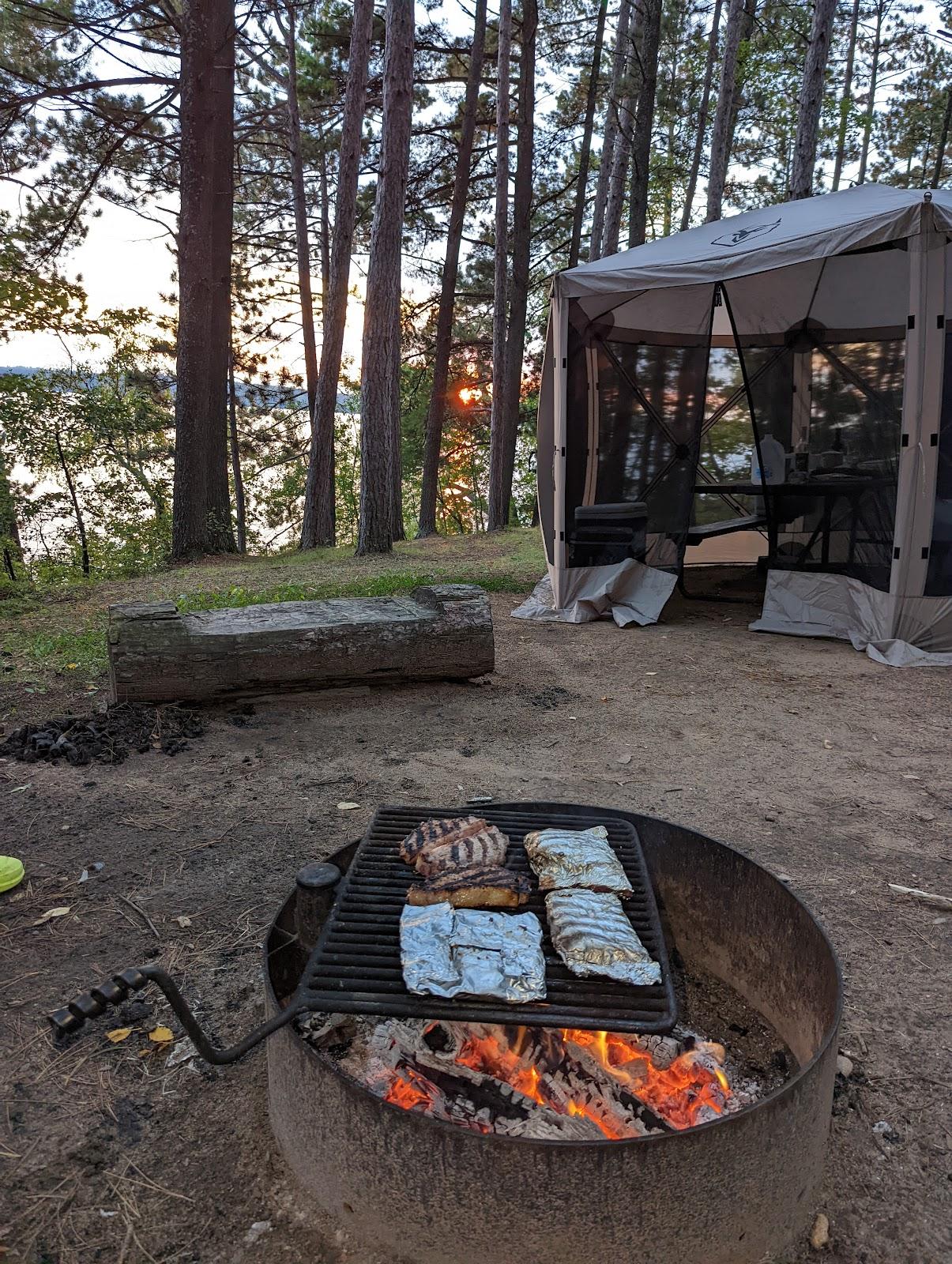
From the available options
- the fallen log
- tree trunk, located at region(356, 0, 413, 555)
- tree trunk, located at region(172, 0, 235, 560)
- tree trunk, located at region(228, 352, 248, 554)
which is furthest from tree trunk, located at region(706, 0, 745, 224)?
tree trunk, located at region(228, 352, 248, 554)

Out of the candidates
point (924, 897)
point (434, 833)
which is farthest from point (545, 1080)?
point (924, 897)

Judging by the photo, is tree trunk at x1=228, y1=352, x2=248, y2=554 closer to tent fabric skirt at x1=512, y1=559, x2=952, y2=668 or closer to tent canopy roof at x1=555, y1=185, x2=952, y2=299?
tent fabric skirt at x1=512, y1=559, x2=952, y2=668

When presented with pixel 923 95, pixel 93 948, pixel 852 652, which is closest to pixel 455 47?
pixel 852 652

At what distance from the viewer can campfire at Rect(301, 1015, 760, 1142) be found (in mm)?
1564

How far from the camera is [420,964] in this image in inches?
59.9

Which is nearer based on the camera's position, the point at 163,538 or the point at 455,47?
the point at 455,47

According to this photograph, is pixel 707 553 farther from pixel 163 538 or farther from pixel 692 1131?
pixel 163 538

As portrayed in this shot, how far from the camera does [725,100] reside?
12898mm

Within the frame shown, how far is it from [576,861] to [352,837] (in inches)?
53.9

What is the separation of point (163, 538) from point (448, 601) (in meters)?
13.7

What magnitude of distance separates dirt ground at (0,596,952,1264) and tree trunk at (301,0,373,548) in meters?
8.31

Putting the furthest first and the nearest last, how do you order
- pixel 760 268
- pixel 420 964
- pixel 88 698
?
1. pixel 760 268
2. pixel 88 698
3. pixel 420 964

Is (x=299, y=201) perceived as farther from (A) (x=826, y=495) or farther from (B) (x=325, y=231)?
(A) (x=826, y=495)

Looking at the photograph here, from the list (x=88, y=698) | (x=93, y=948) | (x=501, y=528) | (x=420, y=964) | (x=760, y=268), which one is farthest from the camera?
(x=501, y=528)
